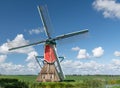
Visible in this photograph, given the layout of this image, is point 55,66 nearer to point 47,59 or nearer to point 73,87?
point 47,59

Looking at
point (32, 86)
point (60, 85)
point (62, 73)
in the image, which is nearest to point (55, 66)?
point (62, 73)

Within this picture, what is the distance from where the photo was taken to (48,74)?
46.0 metres

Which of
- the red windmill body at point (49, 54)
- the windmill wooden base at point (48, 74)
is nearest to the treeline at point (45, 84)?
the windmill wooden base at point (48, 74)

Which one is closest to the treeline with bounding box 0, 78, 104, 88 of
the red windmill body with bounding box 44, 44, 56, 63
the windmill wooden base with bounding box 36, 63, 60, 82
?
the windmill wooden base with bounding box 36, 63, 60, 82

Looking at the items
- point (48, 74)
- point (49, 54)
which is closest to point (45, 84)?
point (48, 74)

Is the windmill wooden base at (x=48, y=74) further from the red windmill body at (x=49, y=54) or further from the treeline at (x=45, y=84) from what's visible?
the treeline at (x=45, y=84)

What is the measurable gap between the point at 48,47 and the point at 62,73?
4376mm

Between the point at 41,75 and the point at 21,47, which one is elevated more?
the point at 21,47

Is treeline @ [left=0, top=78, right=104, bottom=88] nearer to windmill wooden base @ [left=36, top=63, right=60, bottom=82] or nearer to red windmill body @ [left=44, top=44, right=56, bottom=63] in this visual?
windmill wooden base @ [left=36, top=63, right=60, bottom=82]

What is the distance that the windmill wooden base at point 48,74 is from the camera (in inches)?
1791

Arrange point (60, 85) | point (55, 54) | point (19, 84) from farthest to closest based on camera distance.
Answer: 1. point (55, 54)
2. point (60, 85)
3. point (19, 84)

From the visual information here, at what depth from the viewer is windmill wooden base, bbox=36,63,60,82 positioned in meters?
45.5

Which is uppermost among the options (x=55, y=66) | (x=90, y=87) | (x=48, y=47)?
(x=48, y=47)

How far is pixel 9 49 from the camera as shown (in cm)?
4909
